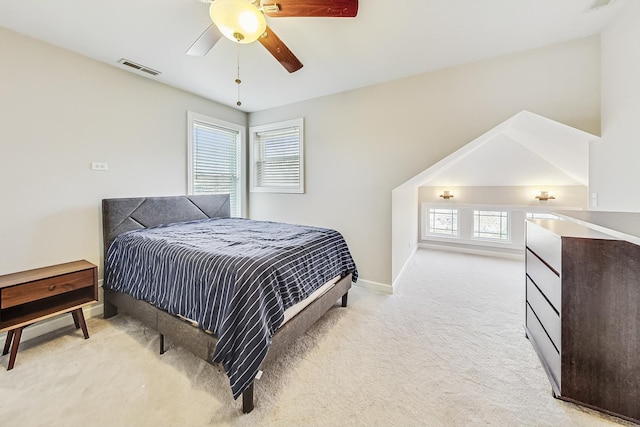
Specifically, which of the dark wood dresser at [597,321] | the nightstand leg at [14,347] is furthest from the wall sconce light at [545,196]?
the nightstand leg at [14,347]

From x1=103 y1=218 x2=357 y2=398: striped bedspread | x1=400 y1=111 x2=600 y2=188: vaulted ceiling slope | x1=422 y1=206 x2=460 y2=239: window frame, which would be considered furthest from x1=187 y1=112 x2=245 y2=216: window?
x1=422 y1=206 x2=460 y2=239: window frame

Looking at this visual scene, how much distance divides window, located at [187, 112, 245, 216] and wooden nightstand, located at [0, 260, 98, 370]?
1.56m

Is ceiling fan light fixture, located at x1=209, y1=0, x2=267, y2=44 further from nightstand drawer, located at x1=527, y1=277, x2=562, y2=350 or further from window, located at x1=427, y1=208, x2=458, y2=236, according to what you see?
window, located at x1=427, y1=208, x2=458, y2=236

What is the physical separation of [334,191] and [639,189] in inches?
A: 103

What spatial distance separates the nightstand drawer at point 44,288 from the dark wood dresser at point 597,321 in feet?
11.5

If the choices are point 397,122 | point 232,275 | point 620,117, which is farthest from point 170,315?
point 620,117

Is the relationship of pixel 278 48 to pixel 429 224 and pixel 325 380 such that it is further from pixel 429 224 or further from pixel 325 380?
pixel 429 224

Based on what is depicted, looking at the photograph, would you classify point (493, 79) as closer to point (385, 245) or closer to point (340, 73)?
point (340, 73)

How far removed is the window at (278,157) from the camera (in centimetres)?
368

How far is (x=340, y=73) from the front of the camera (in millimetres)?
2713

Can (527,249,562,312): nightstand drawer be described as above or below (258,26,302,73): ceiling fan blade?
below

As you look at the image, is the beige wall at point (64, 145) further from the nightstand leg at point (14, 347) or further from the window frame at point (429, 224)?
the window frame at point (429, 224)

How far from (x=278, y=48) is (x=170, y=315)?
213 cm

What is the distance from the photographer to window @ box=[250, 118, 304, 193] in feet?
12.1
